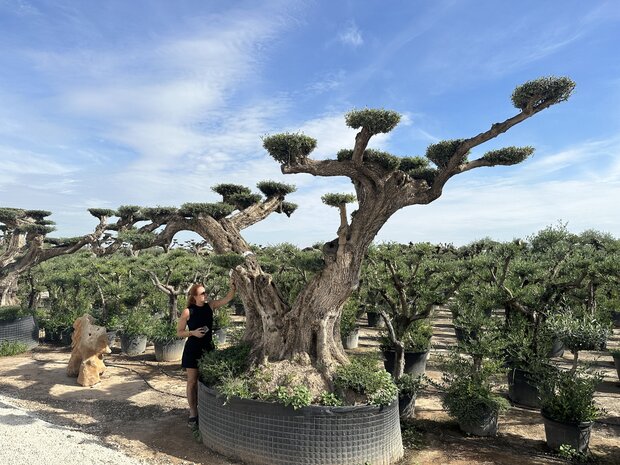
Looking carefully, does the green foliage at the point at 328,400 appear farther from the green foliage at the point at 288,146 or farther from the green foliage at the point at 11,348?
the green foliage at the point at 11,348

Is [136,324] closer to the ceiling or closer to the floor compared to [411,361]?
closer to the ceiling

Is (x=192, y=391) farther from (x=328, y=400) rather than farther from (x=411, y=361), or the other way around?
(x=411, y=361)

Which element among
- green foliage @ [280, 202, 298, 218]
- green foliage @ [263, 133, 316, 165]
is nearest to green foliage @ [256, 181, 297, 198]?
green foliage @ [280, 202, 298, 218]

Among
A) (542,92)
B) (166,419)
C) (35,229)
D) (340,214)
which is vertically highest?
(542,92)

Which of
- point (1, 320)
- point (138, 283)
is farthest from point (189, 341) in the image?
point (1, 320)

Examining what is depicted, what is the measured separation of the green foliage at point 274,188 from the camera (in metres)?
8.59

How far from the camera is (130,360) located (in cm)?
1213

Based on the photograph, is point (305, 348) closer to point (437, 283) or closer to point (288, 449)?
point (288, 449)

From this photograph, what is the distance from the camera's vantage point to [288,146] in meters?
6.23

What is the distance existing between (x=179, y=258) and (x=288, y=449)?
9.78 m

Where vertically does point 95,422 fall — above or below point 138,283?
below

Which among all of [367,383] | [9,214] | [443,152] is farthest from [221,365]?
[9,214]

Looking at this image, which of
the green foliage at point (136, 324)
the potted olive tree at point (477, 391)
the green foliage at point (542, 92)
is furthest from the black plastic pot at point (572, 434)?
the green foliage at point (136, 324)

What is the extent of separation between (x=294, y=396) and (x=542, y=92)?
16.8 feet
